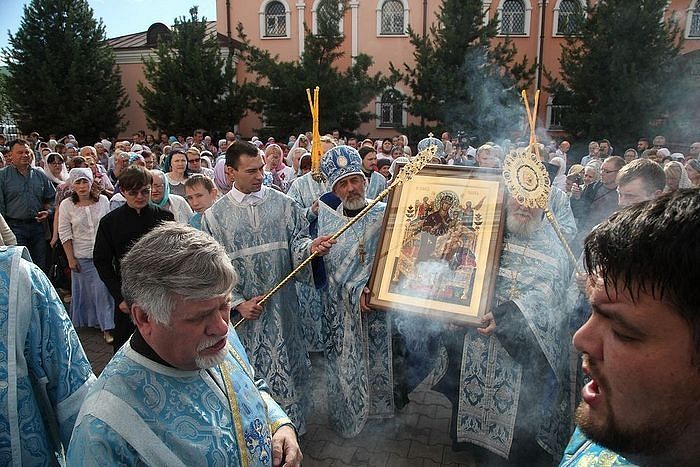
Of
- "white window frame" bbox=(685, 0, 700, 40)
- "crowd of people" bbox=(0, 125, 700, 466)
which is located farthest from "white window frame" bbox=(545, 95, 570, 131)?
"crowd of people" bbox=(0, 125, 700, 466)

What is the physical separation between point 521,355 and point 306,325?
235cm

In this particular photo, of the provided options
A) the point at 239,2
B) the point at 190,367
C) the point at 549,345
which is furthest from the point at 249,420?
the point at 239,2

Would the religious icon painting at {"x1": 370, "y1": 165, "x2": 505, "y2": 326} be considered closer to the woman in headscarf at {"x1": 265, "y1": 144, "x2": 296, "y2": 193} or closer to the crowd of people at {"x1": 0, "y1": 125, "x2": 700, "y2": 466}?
the crowd of people at {"x1": 0, "y1": 125, "x2": 700, "y2": 466}

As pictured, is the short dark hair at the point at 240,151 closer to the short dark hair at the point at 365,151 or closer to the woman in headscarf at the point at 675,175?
the short dark hair at the point at 365,151

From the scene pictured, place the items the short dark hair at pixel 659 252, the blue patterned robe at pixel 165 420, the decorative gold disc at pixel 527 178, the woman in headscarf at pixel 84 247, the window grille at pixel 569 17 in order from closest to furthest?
the short dark hair at pixel 659 252, the blue patterned robe at pixel 165 420, the decorative gold disc at pixel 527 178, the woman in headscarf at pixel 84 247, the window grille at pixel 569 17

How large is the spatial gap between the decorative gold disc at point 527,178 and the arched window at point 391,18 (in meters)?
23.4

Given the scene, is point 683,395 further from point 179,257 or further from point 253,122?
point 253,122

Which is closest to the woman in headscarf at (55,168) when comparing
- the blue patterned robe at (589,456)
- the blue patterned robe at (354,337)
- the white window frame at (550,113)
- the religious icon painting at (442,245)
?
the blue patterned robe at (354,337)

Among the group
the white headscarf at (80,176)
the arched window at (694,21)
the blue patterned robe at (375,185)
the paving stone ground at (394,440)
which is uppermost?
the arched window at (694,21)

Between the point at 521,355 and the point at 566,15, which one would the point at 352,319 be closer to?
the point at 521,355

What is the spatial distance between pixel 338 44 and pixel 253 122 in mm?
6209

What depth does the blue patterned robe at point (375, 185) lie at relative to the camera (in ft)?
21.5

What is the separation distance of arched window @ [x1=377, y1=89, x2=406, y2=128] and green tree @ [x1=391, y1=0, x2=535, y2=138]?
91.0 inches

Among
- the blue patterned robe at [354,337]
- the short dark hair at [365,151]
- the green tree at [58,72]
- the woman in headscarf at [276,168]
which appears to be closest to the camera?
the blue patterned robe at [354,337]
